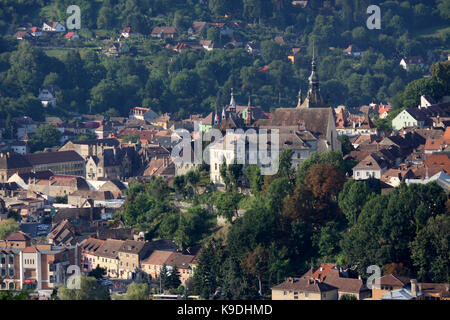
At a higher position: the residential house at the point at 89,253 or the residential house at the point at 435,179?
the residential house at the point at 435,179

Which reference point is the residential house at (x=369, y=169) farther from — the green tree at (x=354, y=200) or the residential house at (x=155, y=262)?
the residential house at (x=155, y=262)

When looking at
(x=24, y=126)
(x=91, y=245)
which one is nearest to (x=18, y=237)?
(x=91, y=245)

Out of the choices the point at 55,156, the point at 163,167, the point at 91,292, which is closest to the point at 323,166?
the point at 91,292

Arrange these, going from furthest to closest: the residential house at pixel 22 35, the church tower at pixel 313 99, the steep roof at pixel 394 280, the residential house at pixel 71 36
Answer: the residential house at pixel 71 36 < the residential house at pixel 22 35 < the church tower at pixel 313 99 < the steep roof at pixel 394 280

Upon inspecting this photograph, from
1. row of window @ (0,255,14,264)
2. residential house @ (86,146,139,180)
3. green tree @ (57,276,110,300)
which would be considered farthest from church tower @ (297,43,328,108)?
green tree @ (57,276,110,300)

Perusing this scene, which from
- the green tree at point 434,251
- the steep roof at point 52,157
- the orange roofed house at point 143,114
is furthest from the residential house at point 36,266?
the orange roofed house at point 143,114

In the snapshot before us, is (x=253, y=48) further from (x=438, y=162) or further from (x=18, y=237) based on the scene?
(x=438, y=162)

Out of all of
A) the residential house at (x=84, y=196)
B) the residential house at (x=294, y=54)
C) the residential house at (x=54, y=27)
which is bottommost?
the residential house at (x=84, y=196)
